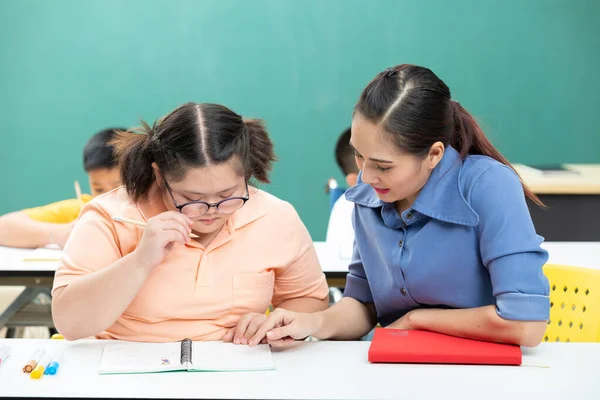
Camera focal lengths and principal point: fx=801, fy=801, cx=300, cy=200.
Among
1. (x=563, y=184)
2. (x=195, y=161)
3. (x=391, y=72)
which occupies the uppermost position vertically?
(x=391, y=72)

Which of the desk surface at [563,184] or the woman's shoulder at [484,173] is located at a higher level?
the woman's shoulder at [484,173]

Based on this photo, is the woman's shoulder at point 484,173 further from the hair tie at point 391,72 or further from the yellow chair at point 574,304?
the yellow chair at point 574,304

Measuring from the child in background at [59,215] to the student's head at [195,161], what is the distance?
3.24ft

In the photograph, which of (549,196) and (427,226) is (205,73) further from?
(427,226)

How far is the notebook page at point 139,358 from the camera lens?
1.55 meters

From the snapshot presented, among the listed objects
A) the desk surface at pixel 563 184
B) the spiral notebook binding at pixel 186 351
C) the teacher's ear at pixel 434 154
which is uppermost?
the teacher's ear at pixel 434 154

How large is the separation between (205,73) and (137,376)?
3200 mm

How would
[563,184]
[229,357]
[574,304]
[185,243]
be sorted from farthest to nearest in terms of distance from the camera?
1. [563,184]
2. [574,304]
3. [185,243]
4. [229,357]

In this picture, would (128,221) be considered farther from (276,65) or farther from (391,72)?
(276,65)

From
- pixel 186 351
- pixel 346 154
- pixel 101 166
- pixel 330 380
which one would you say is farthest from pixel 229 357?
pixel 346 154

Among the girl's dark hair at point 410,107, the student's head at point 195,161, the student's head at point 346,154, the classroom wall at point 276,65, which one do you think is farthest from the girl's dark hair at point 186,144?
the classroom wall at point 276,65

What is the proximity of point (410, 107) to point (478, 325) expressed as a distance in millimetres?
476

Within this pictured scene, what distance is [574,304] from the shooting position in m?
2.01

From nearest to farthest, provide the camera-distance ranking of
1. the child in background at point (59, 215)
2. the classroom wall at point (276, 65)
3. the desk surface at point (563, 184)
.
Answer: the child in background at point (59, 215) < the desk surface at point (563, 184) < the classroom wall at point (276, 65)
